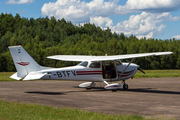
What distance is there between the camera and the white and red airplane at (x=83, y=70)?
51.0ft

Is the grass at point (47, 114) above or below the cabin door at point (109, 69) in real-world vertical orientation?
below

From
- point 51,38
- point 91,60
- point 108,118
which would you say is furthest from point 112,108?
point 51,38

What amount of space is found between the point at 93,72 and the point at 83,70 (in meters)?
0.72

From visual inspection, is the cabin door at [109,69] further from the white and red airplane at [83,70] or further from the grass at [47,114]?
the grass at [47,114]

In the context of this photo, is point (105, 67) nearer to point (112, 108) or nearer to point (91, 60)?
point (91, 60)

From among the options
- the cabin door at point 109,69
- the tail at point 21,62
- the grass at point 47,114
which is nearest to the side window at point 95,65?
the cabin door at point 109,69

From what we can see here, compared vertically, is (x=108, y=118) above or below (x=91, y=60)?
below

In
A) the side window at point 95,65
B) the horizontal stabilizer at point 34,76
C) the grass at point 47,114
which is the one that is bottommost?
the grass at point 47,114

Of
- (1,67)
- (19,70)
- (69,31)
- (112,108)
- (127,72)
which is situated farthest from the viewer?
(69,31)

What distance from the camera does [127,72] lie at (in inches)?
709

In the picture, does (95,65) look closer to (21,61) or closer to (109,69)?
(109,69)

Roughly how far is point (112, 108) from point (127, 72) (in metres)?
7.64

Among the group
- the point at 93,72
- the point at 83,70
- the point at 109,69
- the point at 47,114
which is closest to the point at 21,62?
the point at 83,70

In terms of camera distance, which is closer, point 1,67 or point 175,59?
point 1,67
